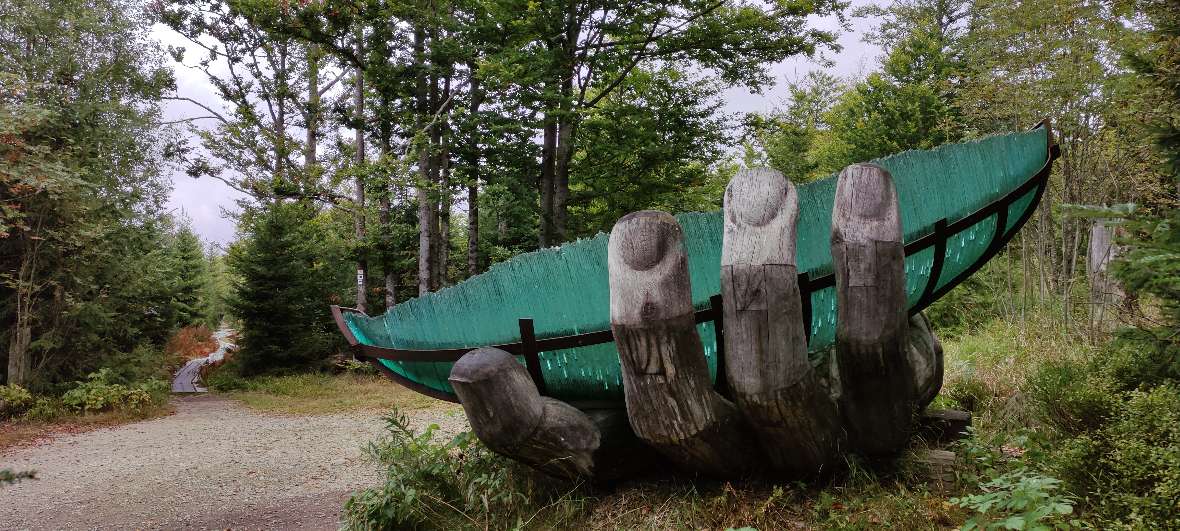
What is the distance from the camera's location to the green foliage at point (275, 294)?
13508mm

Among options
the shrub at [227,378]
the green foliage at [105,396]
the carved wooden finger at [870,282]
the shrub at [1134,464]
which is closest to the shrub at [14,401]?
the green foliage at [105,396]

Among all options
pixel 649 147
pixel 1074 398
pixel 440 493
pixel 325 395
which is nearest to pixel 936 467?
pixel 1074 398

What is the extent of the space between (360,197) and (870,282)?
12.9 metres

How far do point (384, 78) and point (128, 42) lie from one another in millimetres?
6023

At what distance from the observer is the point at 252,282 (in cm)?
1355

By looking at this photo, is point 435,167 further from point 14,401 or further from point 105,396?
point 14,401

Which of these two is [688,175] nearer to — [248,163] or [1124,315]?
[1124,315]

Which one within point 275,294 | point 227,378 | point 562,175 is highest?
point 562,175

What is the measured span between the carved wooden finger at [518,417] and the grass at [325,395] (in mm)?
7267

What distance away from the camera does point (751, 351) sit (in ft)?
7.81

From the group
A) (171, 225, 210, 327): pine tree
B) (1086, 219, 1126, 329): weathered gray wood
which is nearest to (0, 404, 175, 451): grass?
(171, 225, 210, 327): pine tree

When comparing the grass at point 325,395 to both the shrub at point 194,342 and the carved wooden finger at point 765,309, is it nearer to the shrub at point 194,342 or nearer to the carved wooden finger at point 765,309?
the shrub at point 194,342

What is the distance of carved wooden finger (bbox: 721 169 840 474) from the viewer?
2.31 m

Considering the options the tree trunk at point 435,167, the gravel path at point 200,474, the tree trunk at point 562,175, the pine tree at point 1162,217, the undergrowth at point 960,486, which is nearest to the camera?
the undergrowth at point 960,486
